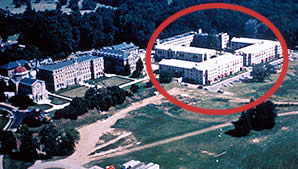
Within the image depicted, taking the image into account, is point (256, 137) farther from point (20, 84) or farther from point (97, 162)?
point (20, 84)

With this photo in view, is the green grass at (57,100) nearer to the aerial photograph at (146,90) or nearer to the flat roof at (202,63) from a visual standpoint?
the aerial photograph at (146,90)

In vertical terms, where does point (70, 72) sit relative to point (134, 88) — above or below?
above

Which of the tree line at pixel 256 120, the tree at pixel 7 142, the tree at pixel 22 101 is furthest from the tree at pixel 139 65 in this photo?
the tree at pixel 7 142

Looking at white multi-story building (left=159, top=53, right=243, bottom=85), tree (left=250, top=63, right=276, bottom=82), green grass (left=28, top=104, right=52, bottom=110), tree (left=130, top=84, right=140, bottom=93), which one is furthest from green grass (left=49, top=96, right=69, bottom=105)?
tree (left=250, top=63, right=276, bottom=82)

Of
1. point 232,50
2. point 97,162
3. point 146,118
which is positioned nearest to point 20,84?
point 146,118

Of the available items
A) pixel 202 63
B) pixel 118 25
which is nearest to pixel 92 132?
pixel 202 63

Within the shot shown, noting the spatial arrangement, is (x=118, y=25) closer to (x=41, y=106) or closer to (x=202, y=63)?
(x=202, y=63)
